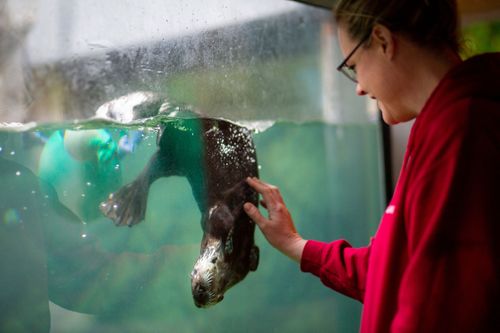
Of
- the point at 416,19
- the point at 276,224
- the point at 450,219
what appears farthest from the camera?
the point at 276,224

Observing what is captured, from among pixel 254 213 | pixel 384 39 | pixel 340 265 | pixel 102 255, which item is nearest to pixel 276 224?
pixel 254 213

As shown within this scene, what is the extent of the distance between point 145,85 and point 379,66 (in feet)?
2.24

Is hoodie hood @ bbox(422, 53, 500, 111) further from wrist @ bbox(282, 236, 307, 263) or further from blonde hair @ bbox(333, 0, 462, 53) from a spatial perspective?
wrist @ bbox(282, 236, 307, 263)

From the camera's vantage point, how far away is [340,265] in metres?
1.28

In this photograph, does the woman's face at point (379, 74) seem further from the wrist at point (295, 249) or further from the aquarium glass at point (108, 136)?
the aquarium glass at point (108, 136)

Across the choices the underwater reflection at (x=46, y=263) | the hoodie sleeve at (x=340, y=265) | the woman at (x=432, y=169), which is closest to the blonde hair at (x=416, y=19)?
the woman at (x=432, y=169)

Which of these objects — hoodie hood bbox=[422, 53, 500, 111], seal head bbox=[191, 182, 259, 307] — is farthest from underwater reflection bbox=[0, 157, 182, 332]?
hoodie hood bbox=[422, 53, 500, 111]

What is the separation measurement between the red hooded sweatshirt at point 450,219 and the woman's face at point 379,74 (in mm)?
110

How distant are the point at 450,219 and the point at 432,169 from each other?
0.08 meters

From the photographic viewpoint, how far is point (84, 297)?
57.5 inches

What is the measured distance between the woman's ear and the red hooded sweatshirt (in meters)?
0.12

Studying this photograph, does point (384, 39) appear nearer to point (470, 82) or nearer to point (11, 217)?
point (470, 82)

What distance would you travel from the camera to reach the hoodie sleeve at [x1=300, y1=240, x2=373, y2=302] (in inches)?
48.9

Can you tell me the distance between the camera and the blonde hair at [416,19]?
916mm
